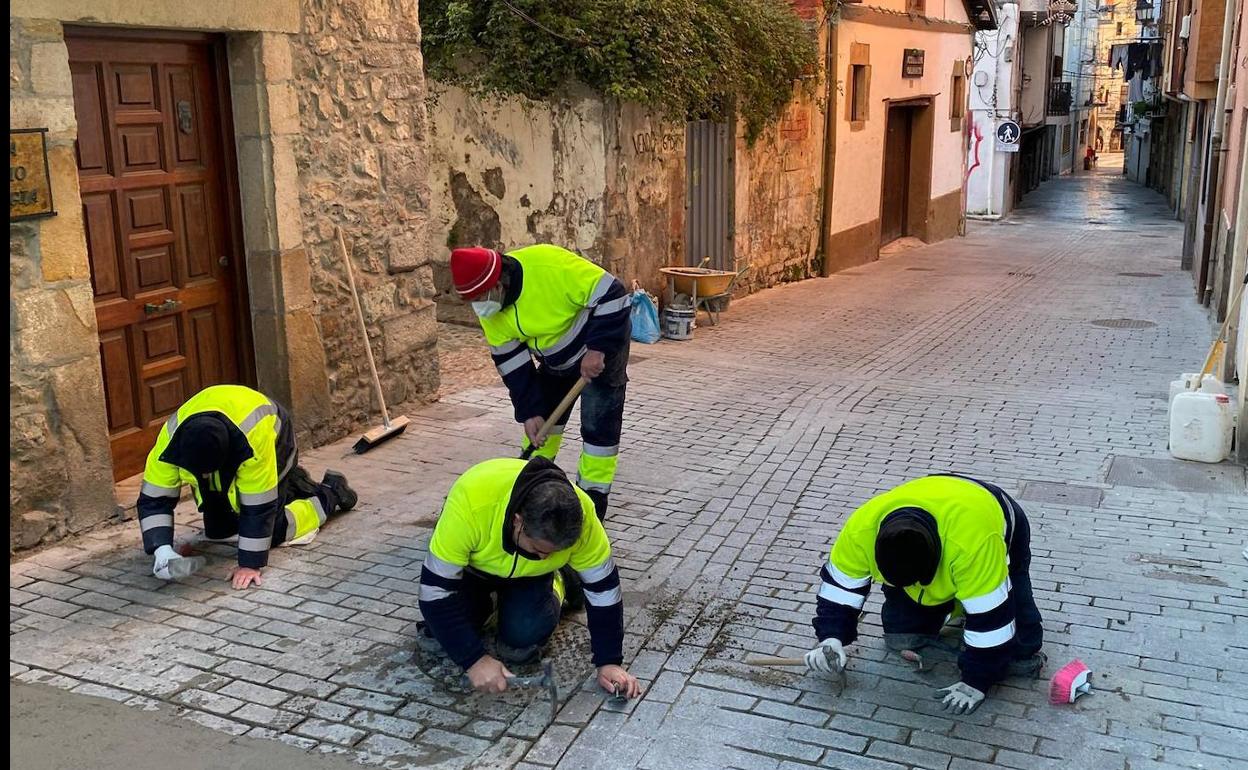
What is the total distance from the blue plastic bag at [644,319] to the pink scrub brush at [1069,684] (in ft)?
22.4

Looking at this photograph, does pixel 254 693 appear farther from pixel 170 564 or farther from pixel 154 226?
pixel 154 226

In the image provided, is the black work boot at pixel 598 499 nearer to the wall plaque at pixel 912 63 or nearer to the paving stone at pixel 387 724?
the paving stone at pixel 387 724

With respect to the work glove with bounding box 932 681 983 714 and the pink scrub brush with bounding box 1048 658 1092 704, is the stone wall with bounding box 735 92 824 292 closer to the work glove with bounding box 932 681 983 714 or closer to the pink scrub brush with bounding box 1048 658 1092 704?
the pink scrub brush with bounding box 1048 658 1092 704

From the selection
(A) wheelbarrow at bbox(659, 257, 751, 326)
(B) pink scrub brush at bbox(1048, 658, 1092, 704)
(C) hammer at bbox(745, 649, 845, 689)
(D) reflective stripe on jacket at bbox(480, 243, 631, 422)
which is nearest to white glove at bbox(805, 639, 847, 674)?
(C) hammer at bbox(745, 649, 845, 689)

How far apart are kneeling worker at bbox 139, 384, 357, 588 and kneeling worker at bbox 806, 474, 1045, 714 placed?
241 centimetres

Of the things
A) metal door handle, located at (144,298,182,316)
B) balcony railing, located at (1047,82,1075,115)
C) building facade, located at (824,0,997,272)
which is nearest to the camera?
metal door handle, located at (144,298,182,316)

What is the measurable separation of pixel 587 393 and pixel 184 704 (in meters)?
2.23

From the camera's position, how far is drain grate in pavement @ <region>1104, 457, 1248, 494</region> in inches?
253

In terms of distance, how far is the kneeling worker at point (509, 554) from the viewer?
141 inches

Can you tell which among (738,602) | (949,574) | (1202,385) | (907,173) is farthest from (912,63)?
(949,574)

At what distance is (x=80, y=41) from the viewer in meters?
5.67

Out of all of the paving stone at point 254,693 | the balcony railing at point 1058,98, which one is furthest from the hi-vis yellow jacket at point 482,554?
the balcony railing at point 1058,98

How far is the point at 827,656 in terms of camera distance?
3.97 meters

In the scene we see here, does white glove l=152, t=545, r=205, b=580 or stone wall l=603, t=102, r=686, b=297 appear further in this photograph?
stone wall l=603, t=102, r=686, b=297
